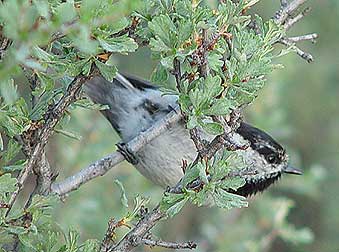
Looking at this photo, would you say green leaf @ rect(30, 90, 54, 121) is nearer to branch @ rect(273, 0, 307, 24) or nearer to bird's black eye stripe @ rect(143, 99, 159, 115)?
branch @ rect(273, 0, 307, 24)

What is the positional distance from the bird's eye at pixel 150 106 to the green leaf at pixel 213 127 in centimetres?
124

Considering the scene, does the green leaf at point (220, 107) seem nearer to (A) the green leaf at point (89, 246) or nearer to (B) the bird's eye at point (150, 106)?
(A) the green leaf at point (89, 246)

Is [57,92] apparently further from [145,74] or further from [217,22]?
[145,74]

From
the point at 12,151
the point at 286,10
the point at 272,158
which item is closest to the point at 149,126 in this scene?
the point at 272,158

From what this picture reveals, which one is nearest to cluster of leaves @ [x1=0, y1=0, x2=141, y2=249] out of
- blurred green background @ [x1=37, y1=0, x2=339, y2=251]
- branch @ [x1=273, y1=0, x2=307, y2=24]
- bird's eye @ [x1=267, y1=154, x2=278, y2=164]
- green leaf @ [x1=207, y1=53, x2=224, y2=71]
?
green leaf @ [x1=207, y1=53, x2=224, y2=71]

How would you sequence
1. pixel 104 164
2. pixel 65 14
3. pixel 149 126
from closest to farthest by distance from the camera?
pixel 65 14, pixel 104 164, pixel 149 126

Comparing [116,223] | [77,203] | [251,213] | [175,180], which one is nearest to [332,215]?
[251,213]

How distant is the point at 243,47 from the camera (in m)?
1.73

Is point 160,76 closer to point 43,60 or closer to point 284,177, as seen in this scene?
point 43,60

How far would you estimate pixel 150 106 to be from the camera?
298cm

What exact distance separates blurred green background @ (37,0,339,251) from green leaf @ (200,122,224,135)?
5.47 ft

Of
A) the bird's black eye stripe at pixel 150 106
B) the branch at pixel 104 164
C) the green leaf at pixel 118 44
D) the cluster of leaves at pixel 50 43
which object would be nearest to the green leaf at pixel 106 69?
the cluster of leaves at pixel 50 43

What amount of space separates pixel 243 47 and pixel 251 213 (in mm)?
3180

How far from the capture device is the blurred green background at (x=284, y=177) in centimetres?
398
